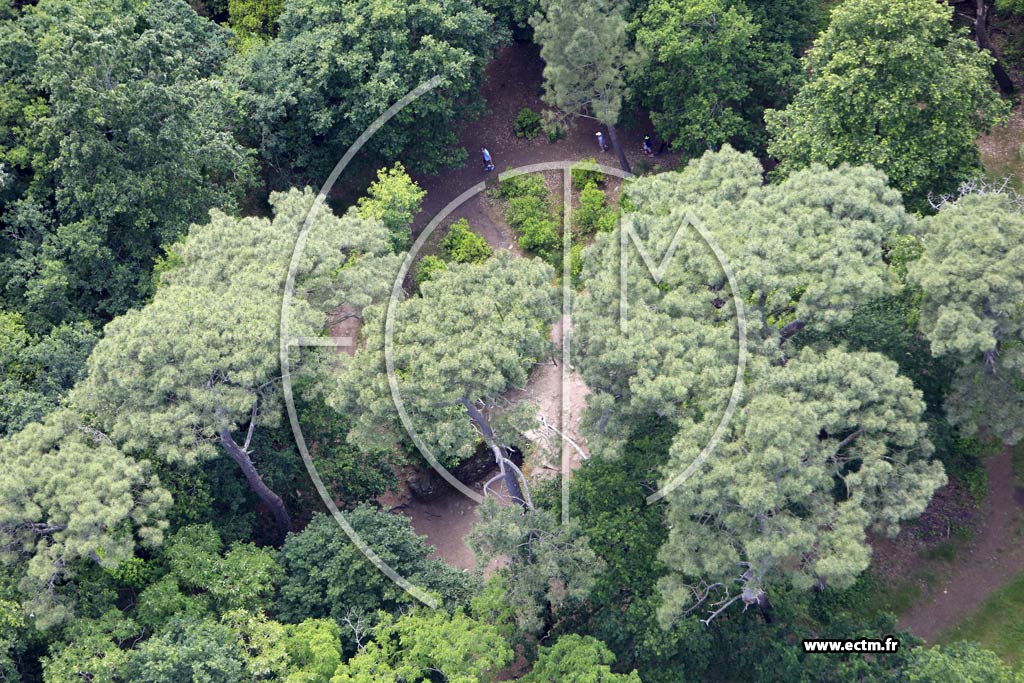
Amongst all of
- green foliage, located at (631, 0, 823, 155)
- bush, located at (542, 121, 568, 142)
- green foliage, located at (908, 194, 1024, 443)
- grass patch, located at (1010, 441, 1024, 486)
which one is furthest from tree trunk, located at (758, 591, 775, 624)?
bush, located at (542, 121, 568, 142)

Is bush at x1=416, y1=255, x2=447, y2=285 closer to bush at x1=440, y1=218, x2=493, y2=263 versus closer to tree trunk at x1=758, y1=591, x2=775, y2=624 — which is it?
bush at x1=440, y1=218, x2=493, y2=263

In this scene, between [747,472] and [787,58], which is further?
[787,58]

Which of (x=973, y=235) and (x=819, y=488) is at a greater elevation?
(x=973, y=235)

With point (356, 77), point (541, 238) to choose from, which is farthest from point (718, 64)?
point (356, 77)

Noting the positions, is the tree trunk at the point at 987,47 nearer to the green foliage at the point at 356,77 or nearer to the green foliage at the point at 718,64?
the green foliage at the point at 718,64

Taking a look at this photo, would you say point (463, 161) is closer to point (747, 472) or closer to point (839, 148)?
point (839, 148)

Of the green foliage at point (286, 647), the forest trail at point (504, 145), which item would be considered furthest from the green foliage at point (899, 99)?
the green foliage at point (286, 647)

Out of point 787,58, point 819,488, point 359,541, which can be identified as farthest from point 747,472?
point 787,58
